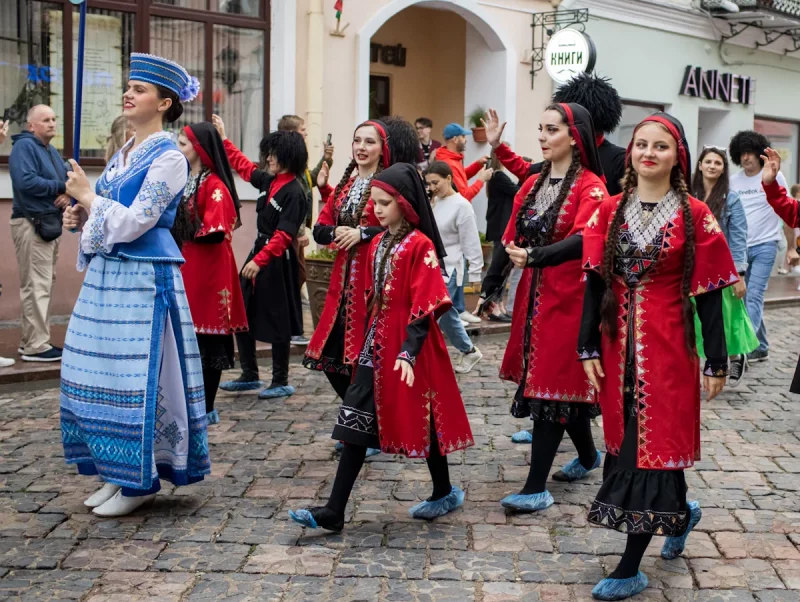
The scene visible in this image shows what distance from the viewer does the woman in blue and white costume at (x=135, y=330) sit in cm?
489

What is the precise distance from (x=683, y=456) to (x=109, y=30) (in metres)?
9.09

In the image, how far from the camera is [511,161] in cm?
674

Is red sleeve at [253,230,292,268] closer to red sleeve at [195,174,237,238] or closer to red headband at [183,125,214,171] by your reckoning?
red sleeve at [195,174,237,238]

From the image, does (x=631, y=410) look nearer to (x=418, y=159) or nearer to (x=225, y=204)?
(x=418, y=159)

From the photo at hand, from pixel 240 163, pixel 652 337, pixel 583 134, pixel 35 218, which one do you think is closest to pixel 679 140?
pixel 652 337

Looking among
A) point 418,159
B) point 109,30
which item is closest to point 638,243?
point 418,159

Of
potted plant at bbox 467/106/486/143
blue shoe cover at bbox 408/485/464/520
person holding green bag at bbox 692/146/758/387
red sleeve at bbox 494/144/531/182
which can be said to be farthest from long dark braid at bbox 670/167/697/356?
potted plant at bbox 467/106/486/143

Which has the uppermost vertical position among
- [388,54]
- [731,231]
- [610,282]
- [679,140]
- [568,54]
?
[388,54]

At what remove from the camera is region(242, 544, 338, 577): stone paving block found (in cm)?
442

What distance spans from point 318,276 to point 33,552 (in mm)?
5415

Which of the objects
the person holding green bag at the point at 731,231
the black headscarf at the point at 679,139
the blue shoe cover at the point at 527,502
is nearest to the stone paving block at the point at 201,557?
the blue shoe cover at the point at 527,502

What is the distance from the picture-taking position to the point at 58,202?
8734 millimetres

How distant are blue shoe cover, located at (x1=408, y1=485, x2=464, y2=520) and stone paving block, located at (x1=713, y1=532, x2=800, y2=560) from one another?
1.19m

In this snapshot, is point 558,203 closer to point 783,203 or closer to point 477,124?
point 783,203
